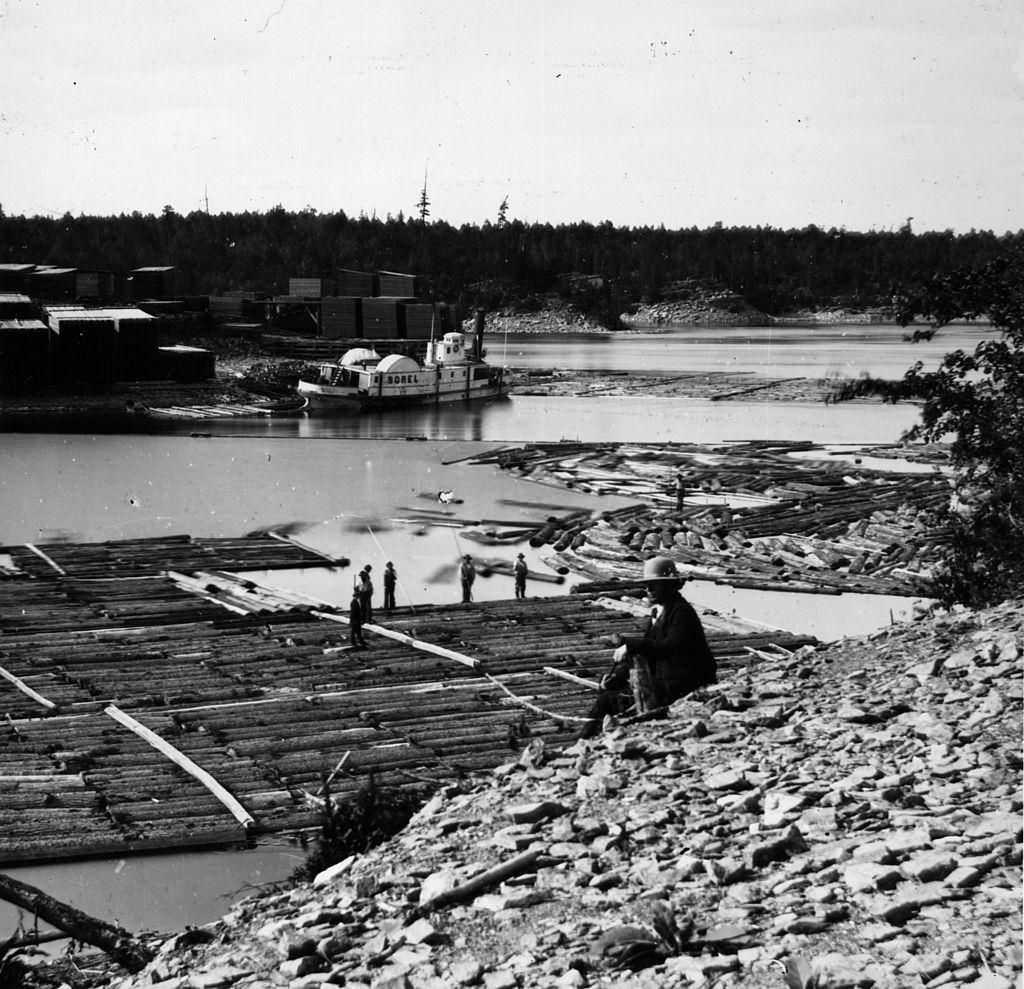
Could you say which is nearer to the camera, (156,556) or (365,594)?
(365,594)

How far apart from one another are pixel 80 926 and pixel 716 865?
4.52m

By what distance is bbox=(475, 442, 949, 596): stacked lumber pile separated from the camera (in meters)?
26.6

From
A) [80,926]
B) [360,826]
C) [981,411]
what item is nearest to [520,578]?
[981,411]

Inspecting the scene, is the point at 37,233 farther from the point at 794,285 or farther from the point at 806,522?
the point at 806,522

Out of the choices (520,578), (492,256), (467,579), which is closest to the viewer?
(467,579)

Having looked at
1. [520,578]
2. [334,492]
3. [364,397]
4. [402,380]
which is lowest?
[334,492]

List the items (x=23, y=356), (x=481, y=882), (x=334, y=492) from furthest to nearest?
(x=23, y=356), (x=334, y=492), (x=481, y=882)

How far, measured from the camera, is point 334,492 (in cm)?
3909

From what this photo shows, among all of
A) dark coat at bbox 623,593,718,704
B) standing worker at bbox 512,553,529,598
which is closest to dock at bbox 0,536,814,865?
standing worker at bbox 512,553,529,598

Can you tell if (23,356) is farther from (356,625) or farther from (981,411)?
(981,411)

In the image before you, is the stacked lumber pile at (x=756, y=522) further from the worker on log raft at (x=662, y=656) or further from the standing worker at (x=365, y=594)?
the worker on log raft at (x=662, y=656)

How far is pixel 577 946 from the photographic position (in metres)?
4.89

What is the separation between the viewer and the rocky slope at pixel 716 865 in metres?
4.62

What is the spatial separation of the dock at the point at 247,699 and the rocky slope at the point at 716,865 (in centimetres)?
295
